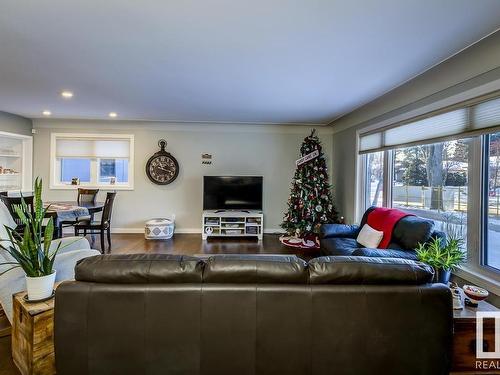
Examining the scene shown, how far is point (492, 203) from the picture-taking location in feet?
8.05

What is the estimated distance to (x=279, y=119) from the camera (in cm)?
560

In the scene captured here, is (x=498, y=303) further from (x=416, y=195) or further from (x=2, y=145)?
(x=2, y=145)

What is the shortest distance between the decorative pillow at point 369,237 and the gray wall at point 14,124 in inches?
262

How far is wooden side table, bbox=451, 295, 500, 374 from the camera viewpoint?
5.48ft

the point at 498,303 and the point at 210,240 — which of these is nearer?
the point at 498,303

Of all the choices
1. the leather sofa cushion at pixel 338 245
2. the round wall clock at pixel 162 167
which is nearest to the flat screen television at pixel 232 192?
the round wall clock at pixel 162 167

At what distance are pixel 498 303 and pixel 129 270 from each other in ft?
9.65

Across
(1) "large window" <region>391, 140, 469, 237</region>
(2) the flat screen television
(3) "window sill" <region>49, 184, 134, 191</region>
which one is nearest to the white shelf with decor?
(3) "window sill" <region>49, 184, 134, 191</region>

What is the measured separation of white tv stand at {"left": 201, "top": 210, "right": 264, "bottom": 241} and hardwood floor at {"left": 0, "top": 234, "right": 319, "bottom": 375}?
14cm

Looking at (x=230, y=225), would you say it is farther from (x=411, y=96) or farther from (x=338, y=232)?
(x=411, y=96)

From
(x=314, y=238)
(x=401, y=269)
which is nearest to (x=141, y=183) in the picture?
(x=314, y=238)

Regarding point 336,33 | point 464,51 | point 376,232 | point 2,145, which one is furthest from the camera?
point 2,145

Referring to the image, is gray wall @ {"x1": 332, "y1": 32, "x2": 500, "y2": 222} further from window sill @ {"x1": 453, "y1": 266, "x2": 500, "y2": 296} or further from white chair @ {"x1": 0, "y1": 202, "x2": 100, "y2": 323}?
white chair @ {"x1": 0, "y1": 202, "x2": 100, "y2": 323}

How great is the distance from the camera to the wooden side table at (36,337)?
61.7 inches
